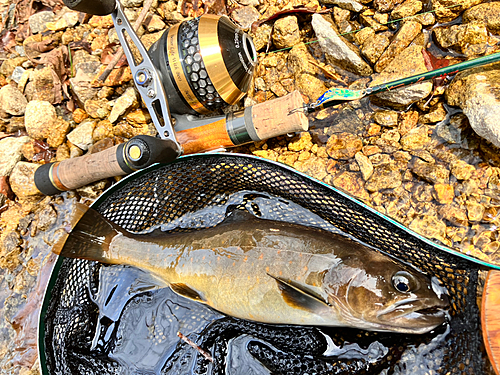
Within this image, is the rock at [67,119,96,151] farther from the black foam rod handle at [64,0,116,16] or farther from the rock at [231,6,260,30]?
the rock at [231,6,260,30]

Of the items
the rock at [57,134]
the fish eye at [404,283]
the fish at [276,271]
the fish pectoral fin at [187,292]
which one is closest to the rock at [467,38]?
the fish at [276,271]

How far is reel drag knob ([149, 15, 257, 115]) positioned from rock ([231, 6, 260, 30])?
62 cm

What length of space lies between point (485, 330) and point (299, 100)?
144 centimetres

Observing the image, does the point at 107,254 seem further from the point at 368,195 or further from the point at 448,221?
the point at 448,221

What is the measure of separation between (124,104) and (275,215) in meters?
1.46

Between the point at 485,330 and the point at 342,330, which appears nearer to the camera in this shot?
the point at 485,330

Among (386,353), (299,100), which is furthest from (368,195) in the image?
(386,353)

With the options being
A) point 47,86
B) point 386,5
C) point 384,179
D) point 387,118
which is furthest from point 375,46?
point 47,86

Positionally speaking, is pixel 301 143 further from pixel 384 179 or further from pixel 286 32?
pixel 286 32

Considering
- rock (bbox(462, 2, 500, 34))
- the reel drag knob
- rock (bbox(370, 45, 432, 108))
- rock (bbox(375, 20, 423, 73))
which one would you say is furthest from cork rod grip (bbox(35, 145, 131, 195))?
rock (bbox(462, 2, 500, 34))

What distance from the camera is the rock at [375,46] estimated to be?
2391 millimetres

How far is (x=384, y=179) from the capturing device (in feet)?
7.56

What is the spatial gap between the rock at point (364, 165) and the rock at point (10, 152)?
2601 millimetres

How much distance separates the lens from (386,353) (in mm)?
1817
